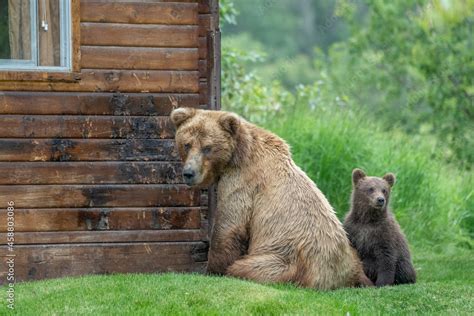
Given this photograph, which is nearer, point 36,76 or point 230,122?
point 230,122

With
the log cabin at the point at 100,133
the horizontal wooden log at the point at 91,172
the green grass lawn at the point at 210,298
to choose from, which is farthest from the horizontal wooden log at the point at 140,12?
the green grass lawn at the point at 210,298

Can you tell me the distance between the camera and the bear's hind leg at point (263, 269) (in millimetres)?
8805

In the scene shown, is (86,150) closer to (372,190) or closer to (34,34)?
(34,34)

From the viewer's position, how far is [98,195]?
955cm

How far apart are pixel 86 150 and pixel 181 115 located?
1.04 metres

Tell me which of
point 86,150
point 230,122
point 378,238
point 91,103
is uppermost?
point 91,103

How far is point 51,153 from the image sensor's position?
31.0 feet

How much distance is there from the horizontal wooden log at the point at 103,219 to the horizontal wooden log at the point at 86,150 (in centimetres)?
48

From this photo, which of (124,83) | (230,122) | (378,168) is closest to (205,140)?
(230,122)

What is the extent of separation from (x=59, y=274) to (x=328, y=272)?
250 centimetres

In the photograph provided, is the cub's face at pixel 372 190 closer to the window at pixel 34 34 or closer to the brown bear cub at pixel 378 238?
the brown bear cub at pixel 378 238

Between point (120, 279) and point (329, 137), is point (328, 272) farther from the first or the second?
point (329, 137)

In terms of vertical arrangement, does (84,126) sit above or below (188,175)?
above

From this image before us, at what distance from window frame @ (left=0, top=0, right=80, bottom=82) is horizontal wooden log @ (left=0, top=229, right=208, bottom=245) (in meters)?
1.43
